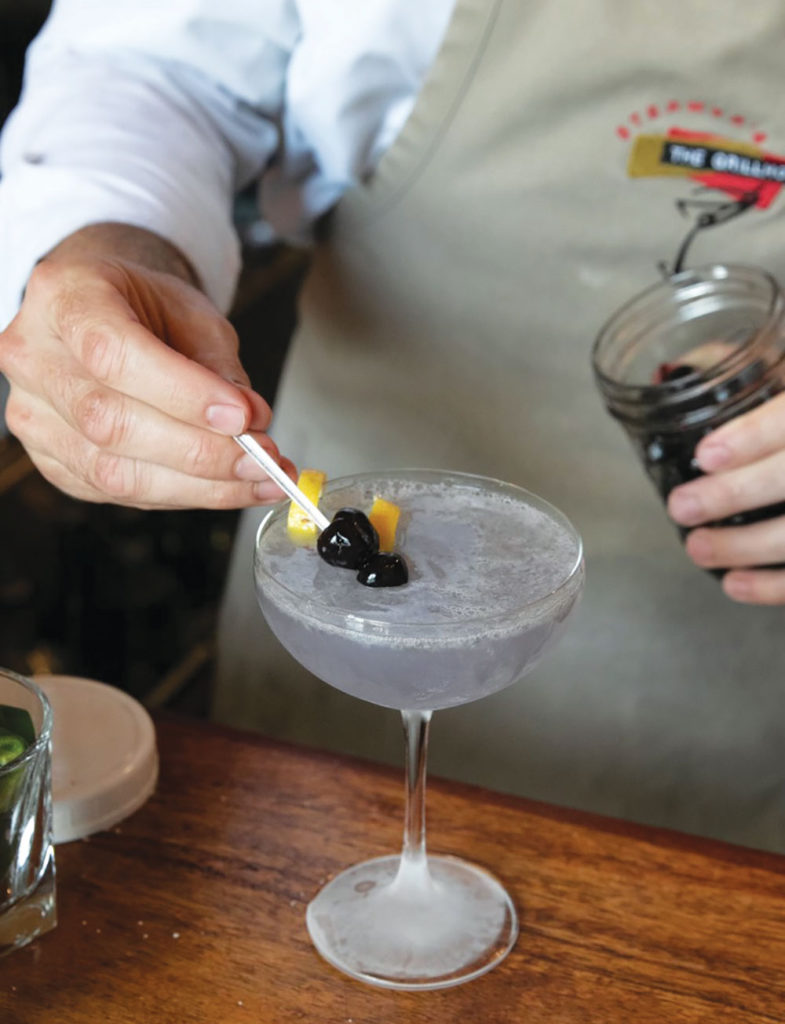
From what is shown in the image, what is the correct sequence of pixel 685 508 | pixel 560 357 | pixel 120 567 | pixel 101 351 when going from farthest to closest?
pixel 120 567 < pixel 560 357 < pixel 685 508 < pixel 101 351

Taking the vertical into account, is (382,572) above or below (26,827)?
above

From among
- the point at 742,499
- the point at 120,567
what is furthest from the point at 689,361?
the point at 120,567

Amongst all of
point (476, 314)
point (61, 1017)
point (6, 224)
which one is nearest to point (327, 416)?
point (476, 314)

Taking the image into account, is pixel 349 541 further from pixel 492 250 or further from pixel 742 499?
pixel 492 250

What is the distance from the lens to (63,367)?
93 centimetres

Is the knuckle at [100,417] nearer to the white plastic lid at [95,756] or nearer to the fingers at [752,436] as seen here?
the white plastic lid at [95,756]

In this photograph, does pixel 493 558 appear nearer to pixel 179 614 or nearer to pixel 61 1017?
pixel 61 1017

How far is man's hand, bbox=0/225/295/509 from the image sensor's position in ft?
2.77

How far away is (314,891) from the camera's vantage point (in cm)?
94

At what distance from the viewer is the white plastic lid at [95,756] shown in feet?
3.20

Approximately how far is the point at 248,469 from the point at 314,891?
34 centimetres

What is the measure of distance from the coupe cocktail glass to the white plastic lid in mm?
195

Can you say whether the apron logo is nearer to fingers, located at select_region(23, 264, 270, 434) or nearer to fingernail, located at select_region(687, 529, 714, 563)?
fingernail, located at select_region(687, 529, 714, 563)

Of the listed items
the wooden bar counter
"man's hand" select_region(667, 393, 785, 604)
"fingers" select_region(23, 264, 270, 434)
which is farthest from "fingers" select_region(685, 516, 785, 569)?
"fingers" select_region(23, 264, 270, 434)
